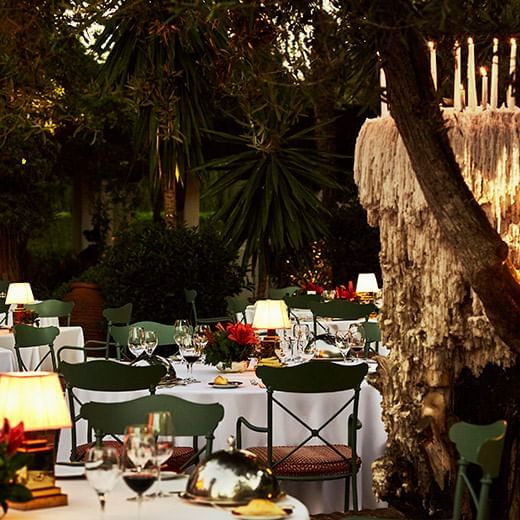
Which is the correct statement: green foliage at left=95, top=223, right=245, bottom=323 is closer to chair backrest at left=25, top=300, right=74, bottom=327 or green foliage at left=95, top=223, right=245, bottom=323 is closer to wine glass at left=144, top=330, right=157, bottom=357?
chair backrest at left=25, top=300, right=74, bottom=327

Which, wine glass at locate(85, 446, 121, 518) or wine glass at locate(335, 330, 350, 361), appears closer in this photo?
wine glass at locate(85, 446, 121, 518)

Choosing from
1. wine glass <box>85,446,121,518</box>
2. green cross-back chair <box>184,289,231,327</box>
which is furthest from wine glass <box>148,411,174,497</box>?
green cross-back chair <box>184,289,231,327</box>

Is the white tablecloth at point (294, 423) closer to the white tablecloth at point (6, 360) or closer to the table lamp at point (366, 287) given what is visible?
the white tablecloth at point (6, 360)

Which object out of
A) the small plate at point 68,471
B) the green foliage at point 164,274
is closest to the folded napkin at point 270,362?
the small plate at point 68,471

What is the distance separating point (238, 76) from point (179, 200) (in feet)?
46.0

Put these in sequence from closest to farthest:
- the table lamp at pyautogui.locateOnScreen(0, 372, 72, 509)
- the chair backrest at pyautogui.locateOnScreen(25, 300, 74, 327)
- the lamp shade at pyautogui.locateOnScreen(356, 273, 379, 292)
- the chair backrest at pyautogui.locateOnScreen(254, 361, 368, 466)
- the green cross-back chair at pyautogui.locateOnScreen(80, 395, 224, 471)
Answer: the table lamp at pyautogui.locateOnScreen(0, 372, 72, 509)
the green cross-back chair at pyautogui.locateOnScreen(80, 395, 224, 471)
the chair backrest at pyautogui.locateOnScreen(254, 361, 368, 466)
the chair backrest at pyautogui.locateOnScreen(25, 300, 74, 327)
the lamp shade at pyautogui.locateOnScreen(356, 273, 379, 292)

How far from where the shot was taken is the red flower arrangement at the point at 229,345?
23.9 feet

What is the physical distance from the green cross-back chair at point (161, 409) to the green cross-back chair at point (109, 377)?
109 cm

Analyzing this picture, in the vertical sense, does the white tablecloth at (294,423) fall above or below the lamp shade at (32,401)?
below

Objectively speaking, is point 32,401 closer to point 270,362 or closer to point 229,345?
point 229,345

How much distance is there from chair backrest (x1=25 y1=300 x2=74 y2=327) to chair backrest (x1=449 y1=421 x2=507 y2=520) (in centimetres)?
721

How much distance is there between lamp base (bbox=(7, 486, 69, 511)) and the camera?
3883 mm

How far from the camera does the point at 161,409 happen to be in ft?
16.9

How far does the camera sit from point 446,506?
5535mm
